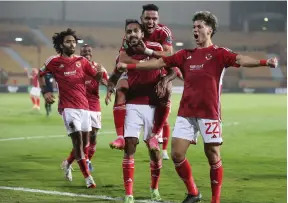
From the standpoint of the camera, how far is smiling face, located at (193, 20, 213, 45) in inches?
284

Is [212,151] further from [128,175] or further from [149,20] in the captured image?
[149,20]

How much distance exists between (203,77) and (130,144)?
4.05 ft

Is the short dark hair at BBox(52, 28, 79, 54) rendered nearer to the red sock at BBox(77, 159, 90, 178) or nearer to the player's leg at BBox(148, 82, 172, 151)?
the red sock at BBox(77, 159, 90, 178)

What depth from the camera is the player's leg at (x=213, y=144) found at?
7.23 meters

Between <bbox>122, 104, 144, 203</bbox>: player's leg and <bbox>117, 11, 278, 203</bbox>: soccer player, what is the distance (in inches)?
23.8

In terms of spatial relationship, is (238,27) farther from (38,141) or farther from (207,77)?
(207,77)

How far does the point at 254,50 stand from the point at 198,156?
57.5 metres

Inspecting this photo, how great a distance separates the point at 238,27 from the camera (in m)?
73.1

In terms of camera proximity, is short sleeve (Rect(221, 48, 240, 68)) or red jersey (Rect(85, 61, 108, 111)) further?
red jersey (Rect(85, 61, 108, 111))

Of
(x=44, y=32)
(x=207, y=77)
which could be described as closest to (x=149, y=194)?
(x=207, y=77)

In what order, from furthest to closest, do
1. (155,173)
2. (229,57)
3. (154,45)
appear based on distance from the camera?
(155,173)
(154,45)
(229,57)

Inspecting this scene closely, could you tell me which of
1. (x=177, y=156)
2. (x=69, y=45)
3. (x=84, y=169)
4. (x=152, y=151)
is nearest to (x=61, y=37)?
(x=69, y=45)

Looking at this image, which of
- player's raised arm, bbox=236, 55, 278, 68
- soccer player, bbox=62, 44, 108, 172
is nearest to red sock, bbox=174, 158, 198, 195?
player's raised arm, bbox=236, 55, 278, 68

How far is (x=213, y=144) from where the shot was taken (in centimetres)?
728
